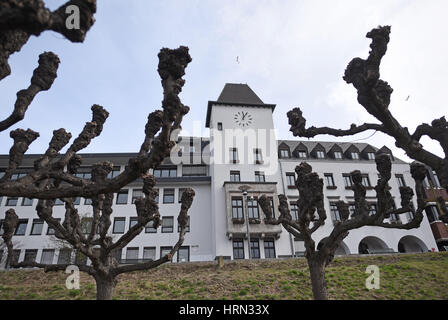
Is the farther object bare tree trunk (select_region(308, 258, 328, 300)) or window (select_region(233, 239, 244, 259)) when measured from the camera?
window (select_region(233, 239, 244, 259))

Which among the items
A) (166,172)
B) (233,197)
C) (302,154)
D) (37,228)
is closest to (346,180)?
(302,154)

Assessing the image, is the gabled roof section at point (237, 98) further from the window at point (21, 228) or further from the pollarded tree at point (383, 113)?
the pollarded tree at point (383, 113)

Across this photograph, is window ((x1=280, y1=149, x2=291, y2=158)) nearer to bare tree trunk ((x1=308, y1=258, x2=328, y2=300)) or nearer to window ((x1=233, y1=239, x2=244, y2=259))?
window ((x1=233, y1=239, x2=244, y2=259))

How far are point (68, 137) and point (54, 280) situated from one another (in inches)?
546

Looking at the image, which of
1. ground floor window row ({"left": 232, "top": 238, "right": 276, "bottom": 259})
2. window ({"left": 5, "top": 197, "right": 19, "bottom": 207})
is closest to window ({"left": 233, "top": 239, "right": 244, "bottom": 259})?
ground floor window row ({"left": 232, "top": 238, "right": 276, "bottom": 259})

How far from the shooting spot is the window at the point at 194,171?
39.3 meters

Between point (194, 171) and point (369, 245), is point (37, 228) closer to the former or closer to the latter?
point (194, 171)

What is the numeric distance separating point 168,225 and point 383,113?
2964 centimetres

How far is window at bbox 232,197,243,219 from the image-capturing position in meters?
31.7

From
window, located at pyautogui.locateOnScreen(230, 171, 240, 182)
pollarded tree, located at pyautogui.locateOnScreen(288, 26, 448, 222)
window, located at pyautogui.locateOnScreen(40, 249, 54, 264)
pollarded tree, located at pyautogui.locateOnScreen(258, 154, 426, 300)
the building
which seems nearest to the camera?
pollarded tree, located at pyautogui.locateOnScreen(288, 26, 448, 222)

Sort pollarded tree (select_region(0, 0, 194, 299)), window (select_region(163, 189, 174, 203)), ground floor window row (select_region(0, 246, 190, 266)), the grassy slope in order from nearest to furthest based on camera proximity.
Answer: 1. pollarded tree (select_region(0, 0, 194, 299))
2. the grassy slope
3. ground floor window row (select_region(0, 246, 190, 266))
4. window (select_region(163, 189, 174, 203))

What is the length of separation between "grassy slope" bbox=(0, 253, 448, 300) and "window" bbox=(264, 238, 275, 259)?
8.80 m

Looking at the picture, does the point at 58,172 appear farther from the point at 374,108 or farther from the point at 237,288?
the point at 237,288

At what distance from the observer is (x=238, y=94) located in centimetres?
4275
